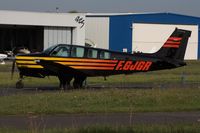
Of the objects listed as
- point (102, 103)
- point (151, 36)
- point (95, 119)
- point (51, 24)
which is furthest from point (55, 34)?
point (95, 119)

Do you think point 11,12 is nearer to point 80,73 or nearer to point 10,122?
point 80,73

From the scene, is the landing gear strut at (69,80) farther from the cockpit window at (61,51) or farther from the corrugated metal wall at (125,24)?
the corrugated metal wall at (125,24)

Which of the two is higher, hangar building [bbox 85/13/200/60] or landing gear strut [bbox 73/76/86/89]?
hangar building [bbox 85/13/200/60]

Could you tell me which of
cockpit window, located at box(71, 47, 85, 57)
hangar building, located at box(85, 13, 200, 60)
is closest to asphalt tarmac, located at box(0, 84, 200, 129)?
cockpit window, located at box(71, 47, 85, 57)

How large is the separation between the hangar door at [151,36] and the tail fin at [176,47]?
61323mm

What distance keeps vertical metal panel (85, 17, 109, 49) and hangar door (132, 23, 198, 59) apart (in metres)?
4.64

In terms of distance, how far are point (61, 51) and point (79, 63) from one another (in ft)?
3.22

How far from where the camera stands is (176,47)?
85.5 feet

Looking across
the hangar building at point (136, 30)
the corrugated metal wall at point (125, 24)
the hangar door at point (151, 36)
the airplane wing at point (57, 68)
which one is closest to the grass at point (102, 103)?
the airplane wing at point (57, 68)

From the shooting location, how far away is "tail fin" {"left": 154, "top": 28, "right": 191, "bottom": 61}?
25844 mm

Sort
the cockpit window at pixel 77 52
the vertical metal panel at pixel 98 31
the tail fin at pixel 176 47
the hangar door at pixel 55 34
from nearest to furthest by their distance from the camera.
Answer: the cockpit window at pixel 77 52
the tail fin at pixel 176 47
the hangar door at pixel 55 34
the vertical metal panel at pixel 98 31

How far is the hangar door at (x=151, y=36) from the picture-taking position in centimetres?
8831

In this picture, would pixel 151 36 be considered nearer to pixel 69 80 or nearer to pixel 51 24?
pixel 51 24

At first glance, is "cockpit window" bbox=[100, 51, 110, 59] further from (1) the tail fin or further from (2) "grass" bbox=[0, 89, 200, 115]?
(2) "grass" bbox=[0, 89, 200, 115]
